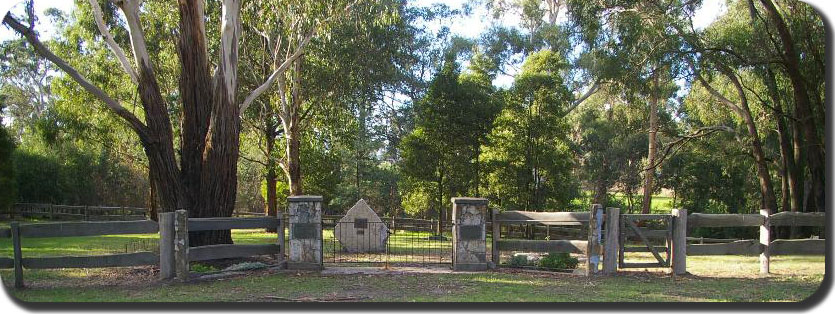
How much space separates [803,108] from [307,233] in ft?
41.2

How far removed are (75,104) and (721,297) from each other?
22.7 metres

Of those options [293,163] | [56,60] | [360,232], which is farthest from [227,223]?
[293,163]

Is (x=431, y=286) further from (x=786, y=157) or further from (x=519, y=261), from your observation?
(x=786, y=157)

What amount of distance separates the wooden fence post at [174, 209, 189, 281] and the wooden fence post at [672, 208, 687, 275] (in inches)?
312

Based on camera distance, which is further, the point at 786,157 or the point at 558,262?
the point at 786,157

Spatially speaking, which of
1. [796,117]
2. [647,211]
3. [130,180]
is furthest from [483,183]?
[130,180]

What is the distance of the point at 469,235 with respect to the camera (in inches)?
412

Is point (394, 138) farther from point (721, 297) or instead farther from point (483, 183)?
point (721, 297)

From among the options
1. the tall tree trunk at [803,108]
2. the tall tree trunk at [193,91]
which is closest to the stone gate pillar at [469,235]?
the tall tree trunk at [193,91]

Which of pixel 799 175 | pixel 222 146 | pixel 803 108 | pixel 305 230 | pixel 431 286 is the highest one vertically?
pixel 803 108

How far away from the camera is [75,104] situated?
903 inches

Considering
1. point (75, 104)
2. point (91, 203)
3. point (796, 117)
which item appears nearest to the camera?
point (796, 117)

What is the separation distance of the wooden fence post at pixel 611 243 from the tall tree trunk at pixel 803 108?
757 centimetres

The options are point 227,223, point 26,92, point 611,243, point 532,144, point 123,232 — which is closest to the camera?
point 123,232
